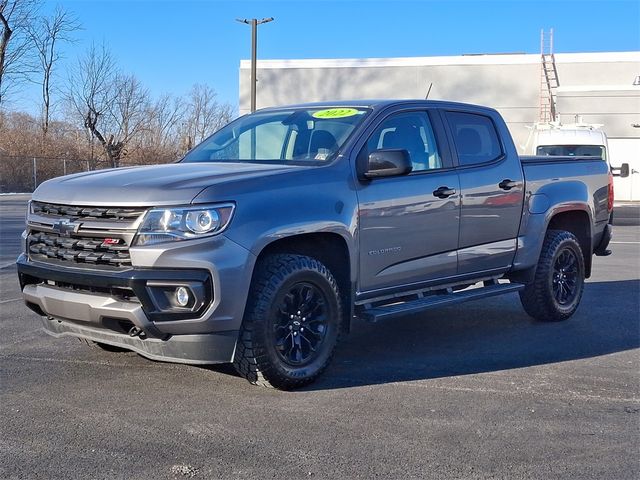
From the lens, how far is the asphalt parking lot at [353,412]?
3686 mm

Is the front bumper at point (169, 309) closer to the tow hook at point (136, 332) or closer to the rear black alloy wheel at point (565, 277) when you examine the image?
the tow hook at point (136, 332)

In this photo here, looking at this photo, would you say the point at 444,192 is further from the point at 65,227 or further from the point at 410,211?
the point at 65,227

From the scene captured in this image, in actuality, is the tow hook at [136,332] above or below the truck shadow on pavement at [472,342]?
above

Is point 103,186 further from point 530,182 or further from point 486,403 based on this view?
point 530,182

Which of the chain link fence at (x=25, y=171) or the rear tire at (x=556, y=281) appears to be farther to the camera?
the chain link fence at (x=25, y=171)

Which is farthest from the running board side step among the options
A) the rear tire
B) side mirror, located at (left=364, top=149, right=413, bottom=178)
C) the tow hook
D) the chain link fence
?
the chain link fence

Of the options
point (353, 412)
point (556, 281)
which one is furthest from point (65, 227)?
point (556, 281)

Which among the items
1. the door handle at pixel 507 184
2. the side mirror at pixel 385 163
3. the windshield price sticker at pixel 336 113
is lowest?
the door handle at pixel 507 184

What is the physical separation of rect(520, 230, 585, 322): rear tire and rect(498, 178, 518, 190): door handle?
810mm

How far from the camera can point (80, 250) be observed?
456 centimetres

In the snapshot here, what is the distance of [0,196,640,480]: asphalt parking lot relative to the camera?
3686 millimetres

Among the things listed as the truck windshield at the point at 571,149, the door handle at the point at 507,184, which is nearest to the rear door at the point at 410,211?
the door handle at the point at 507,184

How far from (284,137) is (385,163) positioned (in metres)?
1.01

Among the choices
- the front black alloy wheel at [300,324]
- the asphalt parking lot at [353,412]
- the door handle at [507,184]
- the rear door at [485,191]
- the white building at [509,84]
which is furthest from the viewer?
the white building at [509,84]
